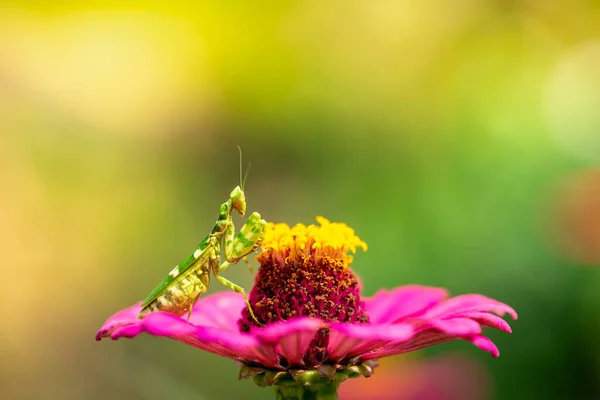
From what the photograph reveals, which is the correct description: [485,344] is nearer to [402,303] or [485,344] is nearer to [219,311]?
[402,303]

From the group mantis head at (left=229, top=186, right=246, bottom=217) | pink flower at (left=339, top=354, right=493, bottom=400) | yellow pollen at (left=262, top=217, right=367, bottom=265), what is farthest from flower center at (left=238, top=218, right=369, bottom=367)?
pink flower at (left=339, top=354, right=493, bottom=400)

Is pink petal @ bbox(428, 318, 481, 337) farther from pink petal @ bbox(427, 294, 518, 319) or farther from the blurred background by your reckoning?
the blurred background

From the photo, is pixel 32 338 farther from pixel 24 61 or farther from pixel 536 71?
pixel 536 71

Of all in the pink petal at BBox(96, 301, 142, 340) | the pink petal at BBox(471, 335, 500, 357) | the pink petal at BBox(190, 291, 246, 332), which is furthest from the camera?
the pink petal at BBox(190, 291, 246, 332)

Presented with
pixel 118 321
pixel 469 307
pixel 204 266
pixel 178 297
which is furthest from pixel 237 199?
pixel 469 307

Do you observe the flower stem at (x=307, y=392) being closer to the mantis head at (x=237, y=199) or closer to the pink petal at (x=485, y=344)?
the pink petal at (x=485, y=344)

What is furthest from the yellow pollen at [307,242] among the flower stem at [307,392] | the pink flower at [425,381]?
the pink flower at [425,381]

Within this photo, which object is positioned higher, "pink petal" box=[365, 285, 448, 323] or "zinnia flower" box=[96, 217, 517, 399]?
"pink petal" box=[365, 285, 448, 323]
